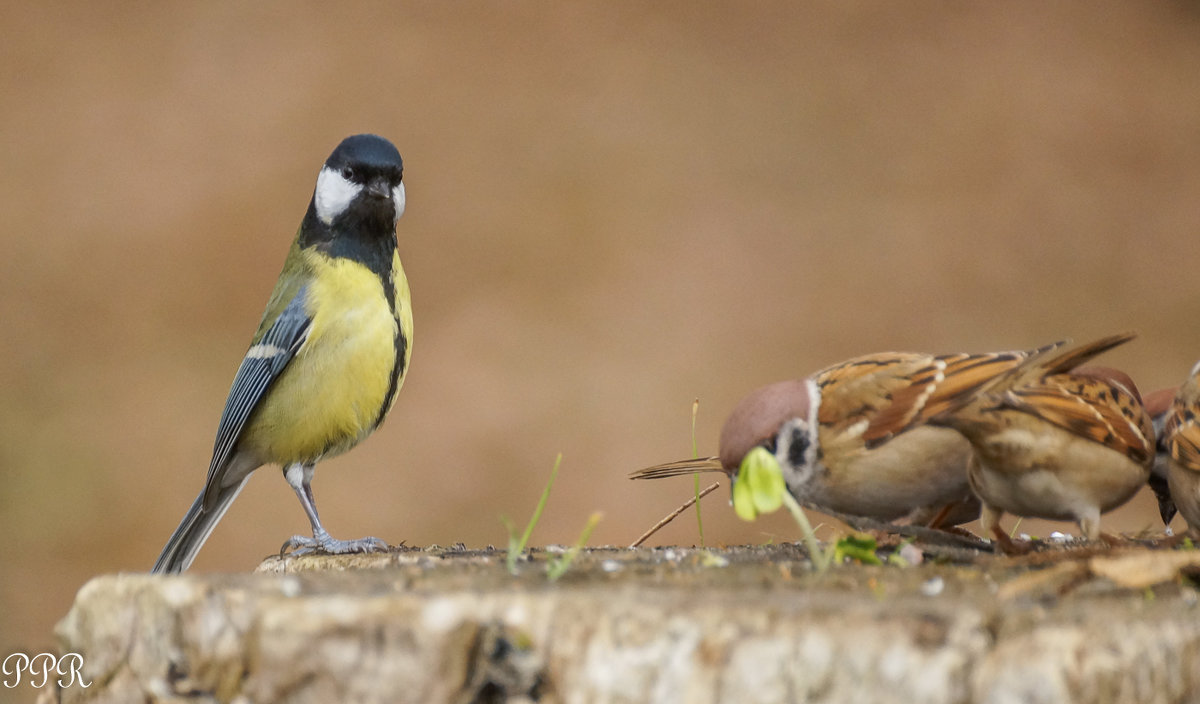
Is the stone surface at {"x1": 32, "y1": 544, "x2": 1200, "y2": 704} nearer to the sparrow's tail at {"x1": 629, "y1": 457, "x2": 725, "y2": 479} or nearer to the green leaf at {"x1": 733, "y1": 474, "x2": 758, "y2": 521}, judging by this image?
the green leaf at {"x1": 733, "y1": 474, "x2": 758, "y2": 521}

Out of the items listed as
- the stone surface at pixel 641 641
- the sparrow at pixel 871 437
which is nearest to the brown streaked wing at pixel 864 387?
the sparrow at pixel 871 437

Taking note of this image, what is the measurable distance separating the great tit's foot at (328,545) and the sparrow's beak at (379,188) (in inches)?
39.2

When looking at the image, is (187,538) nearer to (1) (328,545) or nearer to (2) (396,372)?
(1) (328,545)

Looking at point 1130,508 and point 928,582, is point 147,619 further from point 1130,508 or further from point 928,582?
point 1130,508

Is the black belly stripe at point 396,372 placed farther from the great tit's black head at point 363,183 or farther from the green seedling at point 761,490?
the green seedling at point 761,490

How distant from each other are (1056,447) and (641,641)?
3.65 ft

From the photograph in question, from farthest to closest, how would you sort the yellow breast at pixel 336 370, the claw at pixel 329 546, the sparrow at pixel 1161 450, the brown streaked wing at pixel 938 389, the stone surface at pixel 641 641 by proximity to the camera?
the yellow breast at pixel 336 370 < the claw at pixel 329 546 < the sparrow at pixel 1161 450 < the brown streaked wing at pixel 938 389 < the stone surface at pixel 641 641

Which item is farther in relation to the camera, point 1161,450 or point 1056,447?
point 1161,450

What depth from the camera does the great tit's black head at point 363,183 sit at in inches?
129

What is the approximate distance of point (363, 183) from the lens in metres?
3.31

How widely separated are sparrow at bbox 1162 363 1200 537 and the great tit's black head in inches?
83.7

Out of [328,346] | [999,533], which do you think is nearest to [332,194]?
[328,346]

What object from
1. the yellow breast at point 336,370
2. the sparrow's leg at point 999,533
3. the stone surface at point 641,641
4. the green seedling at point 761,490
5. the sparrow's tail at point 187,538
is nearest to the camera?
the stone surface at point 641,641

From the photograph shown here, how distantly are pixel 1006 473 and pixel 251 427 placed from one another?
2210mm
